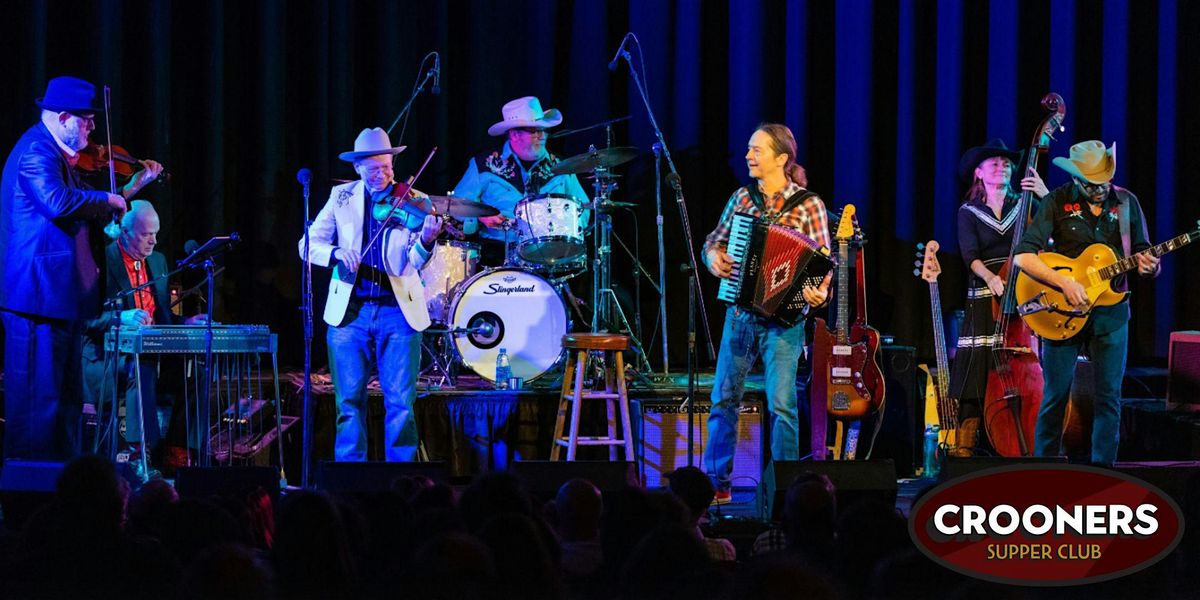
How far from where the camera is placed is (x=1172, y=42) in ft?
35.6

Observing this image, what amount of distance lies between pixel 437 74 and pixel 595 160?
1.94 m

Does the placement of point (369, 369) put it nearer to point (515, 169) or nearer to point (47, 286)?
point (47, 286)

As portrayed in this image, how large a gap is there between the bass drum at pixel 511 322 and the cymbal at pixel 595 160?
83 centimetres

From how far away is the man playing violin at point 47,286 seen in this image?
721cm

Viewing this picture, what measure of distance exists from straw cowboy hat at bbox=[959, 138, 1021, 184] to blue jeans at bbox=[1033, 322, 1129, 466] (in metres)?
1.77

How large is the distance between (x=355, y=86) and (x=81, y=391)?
4242mm

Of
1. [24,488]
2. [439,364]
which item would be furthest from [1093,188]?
[24,488]

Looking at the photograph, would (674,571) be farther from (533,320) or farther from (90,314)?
(533,320)

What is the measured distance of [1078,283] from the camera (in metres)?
7.39

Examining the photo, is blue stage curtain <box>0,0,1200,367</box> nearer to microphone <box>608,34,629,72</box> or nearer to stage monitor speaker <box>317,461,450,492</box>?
microphone <box>608,34,629,72</box>

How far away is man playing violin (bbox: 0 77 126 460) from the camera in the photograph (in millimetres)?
7211

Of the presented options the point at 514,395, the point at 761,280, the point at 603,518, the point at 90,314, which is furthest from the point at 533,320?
the point at 603,518

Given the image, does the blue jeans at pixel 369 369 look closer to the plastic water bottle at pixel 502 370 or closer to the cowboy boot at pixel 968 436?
the plastic water bottle at pixel 502 370

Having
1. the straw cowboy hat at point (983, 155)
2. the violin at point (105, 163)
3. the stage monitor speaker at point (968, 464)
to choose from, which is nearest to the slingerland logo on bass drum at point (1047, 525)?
the stage monitor speaker at point (968, 464)
